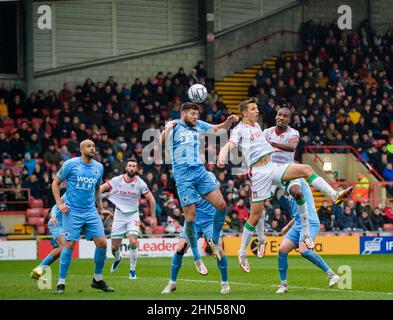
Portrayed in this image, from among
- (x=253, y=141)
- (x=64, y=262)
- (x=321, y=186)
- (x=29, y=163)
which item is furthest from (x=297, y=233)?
(x=29, y=163)

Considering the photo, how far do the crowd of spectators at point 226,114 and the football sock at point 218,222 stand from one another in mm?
15948

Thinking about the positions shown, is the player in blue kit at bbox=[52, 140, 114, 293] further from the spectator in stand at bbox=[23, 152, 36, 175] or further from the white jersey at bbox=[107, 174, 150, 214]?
the spectator in stand at bbox=[23, 152, 36, 175]

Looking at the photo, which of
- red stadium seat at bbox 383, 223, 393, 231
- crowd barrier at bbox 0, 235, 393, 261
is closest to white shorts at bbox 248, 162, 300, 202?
crowd barrier at bbox 0, 235, 393, 261

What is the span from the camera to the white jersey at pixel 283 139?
18.3 metres

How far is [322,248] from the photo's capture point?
111 feet

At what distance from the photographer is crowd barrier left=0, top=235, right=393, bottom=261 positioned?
31.2 metres

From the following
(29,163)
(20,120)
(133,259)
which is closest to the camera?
(133,259)

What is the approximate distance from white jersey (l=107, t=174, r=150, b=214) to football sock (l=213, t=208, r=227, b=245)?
6.11 m

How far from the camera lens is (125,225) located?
76.0ft

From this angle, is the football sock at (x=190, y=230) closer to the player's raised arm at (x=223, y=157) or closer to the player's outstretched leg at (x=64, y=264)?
the player's raised arm at (x=223, y=157)

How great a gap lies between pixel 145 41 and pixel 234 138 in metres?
25.7

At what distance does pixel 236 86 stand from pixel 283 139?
2553 centimetres

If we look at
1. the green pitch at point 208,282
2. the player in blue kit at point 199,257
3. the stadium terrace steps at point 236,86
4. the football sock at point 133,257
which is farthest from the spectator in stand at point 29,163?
the player in blue kit at point 199,257

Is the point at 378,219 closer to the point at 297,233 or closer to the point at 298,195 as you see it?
the point at 297,233
